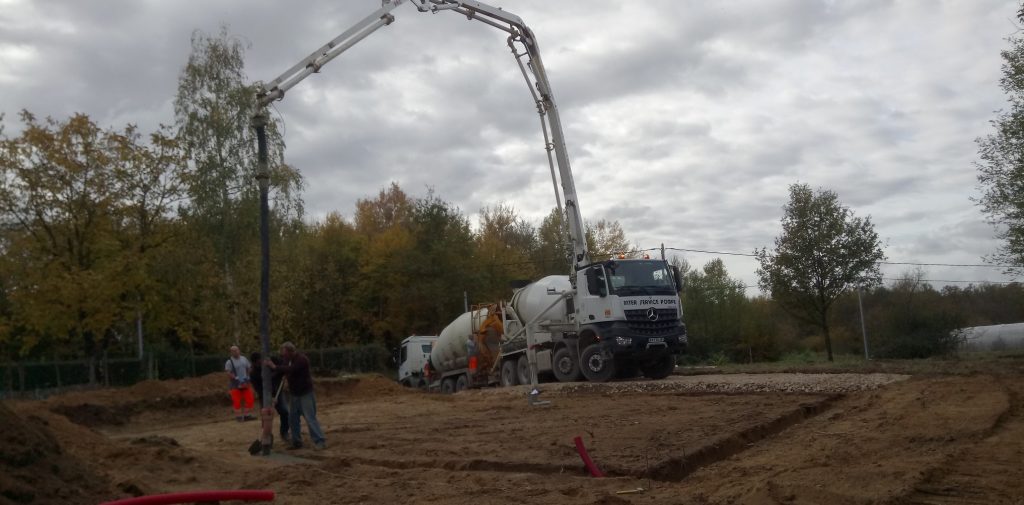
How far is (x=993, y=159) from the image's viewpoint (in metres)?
25.8

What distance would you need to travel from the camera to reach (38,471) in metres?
8.01

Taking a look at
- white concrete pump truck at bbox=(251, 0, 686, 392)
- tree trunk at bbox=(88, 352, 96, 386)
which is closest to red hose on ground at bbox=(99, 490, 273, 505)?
white concrete pump truck at bbox=(251, 0, 686, 392)

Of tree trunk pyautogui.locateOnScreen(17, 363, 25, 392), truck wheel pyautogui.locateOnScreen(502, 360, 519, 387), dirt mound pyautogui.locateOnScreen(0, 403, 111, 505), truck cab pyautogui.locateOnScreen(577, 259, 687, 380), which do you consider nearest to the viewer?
dirt mound pyautogui.locateOnScreen(0, 403, 111, 505)

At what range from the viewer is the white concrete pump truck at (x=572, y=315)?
832 inches

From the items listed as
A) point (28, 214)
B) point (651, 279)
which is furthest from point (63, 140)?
point (651, 279)

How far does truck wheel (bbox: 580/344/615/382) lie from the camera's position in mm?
21125

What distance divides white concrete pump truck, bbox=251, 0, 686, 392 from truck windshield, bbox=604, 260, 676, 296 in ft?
0.08

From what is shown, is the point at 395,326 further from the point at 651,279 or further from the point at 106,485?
the point at 106,485

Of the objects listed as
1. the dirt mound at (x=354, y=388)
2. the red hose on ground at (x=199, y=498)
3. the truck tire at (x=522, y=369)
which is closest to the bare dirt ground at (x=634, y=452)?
the red hose on ground at (x=199, y=498)

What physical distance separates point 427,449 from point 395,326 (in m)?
36.9

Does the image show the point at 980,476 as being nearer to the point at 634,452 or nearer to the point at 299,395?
the point at 634,452

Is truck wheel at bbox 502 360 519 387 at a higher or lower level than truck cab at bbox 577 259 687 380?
lower

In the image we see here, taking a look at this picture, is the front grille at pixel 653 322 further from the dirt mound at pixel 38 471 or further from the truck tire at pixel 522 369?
the dirt mound at pixel 38 471

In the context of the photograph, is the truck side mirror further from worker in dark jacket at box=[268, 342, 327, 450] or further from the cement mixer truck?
worker in dark jacket at box=[268, 342, 327, 450]
